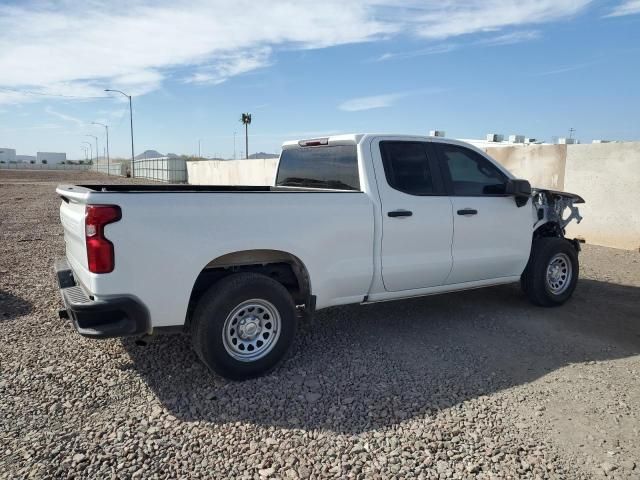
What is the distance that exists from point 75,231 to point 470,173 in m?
3.77

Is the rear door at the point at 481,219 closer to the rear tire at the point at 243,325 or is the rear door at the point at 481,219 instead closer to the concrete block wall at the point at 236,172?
the rear tire at the point at 243,325

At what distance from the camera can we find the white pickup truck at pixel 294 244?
11.4 feet

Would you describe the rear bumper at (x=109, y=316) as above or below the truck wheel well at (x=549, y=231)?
below

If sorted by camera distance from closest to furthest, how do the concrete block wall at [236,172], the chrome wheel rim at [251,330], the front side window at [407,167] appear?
the chrome wheel rim at [251,330] < the front side window at [407,167] < the concrete block wall at [236,172]

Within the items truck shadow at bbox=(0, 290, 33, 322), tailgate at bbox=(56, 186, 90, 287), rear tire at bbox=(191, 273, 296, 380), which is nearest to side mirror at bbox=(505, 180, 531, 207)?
rear tire at bbox=(191, 273, 296, 380)

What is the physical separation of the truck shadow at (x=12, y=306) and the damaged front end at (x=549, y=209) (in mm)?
5872

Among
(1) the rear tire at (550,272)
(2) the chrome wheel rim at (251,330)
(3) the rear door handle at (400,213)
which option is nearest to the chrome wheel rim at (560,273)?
(1) the rear tire at (550,272)

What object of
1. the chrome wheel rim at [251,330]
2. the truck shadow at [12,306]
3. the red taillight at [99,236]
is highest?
the red taillight at [99,236]

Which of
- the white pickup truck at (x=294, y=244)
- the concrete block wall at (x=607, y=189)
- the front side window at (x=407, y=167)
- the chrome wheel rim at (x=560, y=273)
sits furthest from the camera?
the concrete block wall at (x=607, y=189)

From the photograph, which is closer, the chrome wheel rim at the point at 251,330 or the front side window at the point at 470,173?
the chrome wheel rim at the point at 251,330

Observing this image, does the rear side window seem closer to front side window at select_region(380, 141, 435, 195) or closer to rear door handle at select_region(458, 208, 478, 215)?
front side window at select_region(380, 141, 435, 195)

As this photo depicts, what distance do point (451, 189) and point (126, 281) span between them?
3.19 m

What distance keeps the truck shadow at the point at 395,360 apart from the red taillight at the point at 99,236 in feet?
3.69

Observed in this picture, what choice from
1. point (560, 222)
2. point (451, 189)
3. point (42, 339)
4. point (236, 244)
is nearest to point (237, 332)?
point (236, 244)
